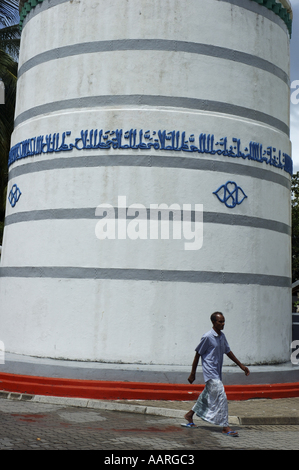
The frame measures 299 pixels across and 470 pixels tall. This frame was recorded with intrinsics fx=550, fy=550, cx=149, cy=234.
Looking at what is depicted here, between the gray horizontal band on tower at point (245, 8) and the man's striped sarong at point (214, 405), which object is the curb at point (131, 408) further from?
the gray horizontal band on tower at point (245, 8)

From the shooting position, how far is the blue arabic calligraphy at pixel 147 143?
36.8 ft

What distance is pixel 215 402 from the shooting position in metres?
7.77

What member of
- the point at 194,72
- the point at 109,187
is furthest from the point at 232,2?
the point at 109,187

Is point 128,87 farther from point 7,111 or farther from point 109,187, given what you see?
point 7,111

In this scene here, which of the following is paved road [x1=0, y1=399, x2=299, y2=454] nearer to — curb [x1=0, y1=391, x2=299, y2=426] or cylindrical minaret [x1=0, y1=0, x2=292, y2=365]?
curb [x1=0, y1=391, x2=299, y2=426]

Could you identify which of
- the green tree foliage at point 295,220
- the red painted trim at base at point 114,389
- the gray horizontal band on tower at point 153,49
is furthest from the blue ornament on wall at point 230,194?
the green tree foliage at point 295,220

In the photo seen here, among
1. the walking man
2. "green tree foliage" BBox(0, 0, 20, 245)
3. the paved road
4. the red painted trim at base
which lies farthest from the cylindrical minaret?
"green tree foliage" BBox(0, 0, 20, 245)

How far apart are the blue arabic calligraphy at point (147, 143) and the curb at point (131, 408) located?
196 inches

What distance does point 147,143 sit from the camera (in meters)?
11.2

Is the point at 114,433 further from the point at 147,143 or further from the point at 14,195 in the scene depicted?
the point at 14,195

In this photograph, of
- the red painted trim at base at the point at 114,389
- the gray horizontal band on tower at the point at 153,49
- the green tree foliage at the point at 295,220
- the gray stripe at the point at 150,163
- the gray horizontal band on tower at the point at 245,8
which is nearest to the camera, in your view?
the red painted trim at base at the point at 114,389

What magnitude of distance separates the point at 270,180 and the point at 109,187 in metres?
3.64

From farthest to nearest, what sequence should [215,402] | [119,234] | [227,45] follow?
1. [227,45]
2. [119,234]
3. [215,402]

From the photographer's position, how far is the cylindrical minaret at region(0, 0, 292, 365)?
1091 centimetres
